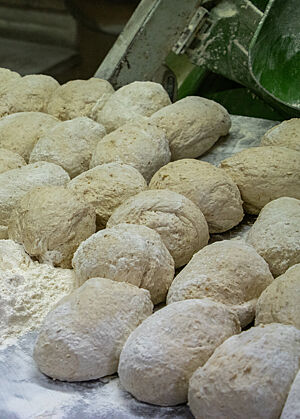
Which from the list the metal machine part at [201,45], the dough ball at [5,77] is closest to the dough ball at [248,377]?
the metal machine part at [201,45]

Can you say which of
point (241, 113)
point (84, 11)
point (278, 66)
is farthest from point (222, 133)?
point (84, 11)

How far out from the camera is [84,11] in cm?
390

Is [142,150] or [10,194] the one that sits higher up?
[142,150]

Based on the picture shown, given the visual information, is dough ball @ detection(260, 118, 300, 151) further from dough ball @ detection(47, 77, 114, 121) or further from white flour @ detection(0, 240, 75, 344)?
white flour @ detection(0, 240, 75, 344)

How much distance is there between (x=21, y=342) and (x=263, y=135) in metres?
1.23

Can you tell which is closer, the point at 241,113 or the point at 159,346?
the point at 159,346

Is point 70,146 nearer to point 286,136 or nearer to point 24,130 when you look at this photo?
point 24,130

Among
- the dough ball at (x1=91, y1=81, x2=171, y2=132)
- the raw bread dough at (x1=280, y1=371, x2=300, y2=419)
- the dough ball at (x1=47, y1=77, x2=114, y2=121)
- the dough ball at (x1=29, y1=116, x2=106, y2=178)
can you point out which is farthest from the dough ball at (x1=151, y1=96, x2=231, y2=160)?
the raw bread dough at (x1=280, y1=371, x2=300, y2=419)

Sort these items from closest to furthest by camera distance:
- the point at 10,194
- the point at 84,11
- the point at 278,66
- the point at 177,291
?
1. the point at 177,291
2. the point at 10,194
3. the point at 278,66
4. the point at 84,11

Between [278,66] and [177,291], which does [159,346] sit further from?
[278,66]

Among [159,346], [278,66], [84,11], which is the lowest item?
[84,11]

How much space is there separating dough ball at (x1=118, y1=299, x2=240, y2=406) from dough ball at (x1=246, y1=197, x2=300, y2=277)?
12.3 inches

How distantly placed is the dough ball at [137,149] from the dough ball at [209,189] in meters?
0.14

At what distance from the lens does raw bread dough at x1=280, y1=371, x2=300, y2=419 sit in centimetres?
103
